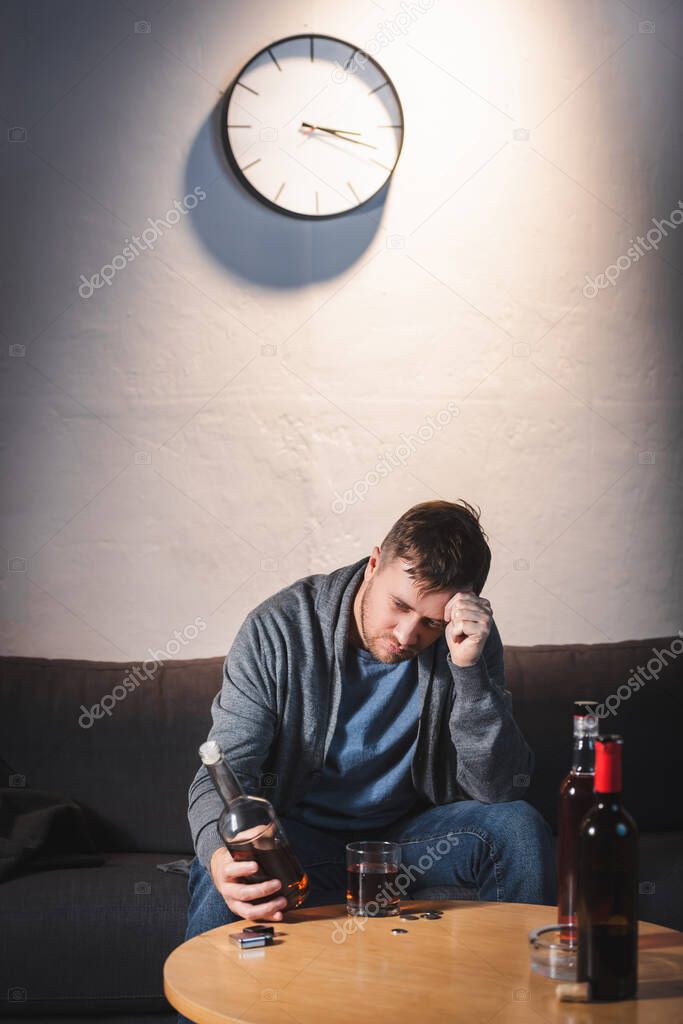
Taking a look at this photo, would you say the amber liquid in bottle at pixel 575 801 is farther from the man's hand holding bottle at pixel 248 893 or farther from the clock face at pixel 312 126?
the clock face at pixel 312 126

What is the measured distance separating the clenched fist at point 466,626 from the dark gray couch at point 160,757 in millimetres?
647

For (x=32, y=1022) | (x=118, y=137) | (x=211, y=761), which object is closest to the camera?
(x=211, y=761)

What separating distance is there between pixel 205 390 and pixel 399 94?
3.12 ft

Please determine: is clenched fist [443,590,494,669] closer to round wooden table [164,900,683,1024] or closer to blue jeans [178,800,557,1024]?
blue jeans [178,800,557,1024]

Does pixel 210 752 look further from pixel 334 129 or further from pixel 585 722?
pixel 334 129

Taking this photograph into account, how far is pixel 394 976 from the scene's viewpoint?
1217 millimetres

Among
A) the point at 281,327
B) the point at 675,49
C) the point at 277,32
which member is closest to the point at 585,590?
the point at 281,327

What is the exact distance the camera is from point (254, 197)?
9.45 feet

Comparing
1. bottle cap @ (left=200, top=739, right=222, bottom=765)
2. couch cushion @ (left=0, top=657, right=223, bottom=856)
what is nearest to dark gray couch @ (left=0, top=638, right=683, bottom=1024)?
couch cushion @ (left=0, top=657, right=223, bottom=856)

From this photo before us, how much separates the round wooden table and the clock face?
1987 mm

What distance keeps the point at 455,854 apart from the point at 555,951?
56cm

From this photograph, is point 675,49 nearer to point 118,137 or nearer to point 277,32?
point 277,32

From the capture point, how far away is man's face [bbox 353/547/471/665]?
176 centimetres

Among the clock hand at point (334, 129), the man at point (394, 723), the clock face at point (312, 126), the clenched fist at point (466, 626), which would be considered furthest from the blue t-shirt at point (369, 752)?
the clock hand at point (334, 129)
